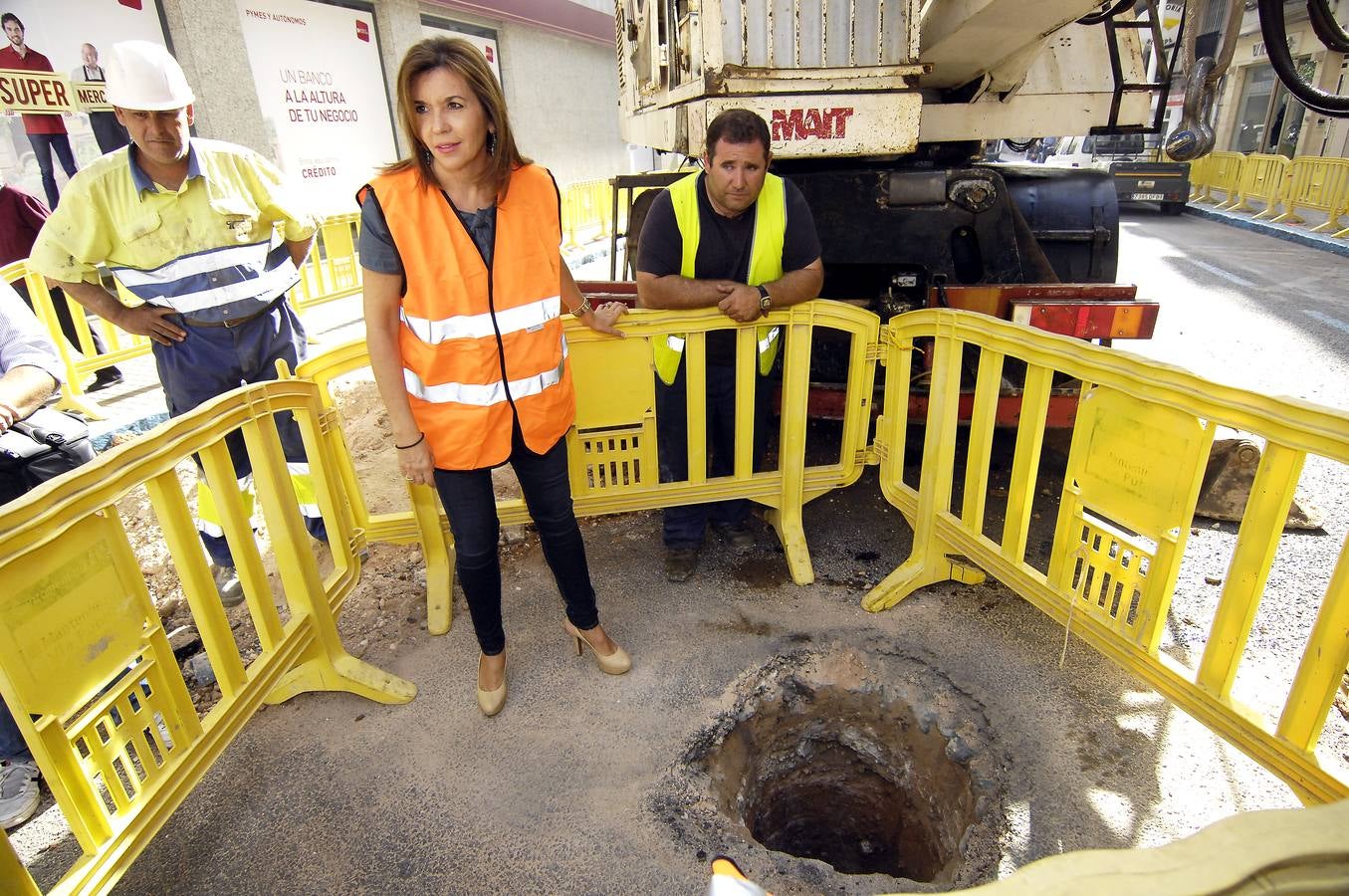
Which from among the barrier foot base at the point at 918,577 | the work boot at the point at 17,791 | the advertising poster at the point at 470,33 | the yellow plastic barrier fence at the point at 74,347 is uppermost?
the advertising poster at the point at 470,33

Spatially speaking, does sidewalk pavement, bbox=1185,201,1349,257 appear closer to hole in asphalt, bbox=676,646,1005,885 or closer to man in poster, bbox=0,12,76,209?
hole in asphalt, bbox=676,646,1005,885

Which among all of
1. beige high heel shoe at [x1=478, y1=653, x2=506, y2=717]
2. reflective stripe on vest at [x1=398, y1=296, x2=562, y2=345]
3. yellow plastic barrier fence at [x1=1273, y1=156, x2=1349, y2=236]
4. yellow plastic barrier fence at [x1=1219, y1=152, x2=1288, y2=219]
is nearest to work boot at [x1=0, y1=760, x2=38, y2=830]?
beige high heel shoe at [x1=478, y1=653, x2=506, y2=717]

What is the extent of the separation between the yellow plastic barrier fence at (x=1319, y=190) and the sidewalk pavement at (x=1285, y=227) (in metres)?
0.25

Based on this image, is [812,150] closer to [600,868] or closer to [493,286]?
[493,286]

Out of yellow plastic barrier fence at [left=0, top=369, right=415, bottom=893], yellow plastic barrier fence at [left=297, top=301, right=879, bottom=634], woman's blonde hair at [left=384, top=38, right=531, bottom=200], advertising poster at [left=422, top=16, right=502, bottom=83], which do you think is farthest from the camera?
advertising poster at [left=422, top=16, right=502, bottom=83]

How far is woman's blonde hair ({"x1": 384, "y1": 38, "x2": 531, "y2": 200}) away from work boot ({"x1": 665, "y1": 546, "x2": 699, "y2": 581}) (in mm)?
1857

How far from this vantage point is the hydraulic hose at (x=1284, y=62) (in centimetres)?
254

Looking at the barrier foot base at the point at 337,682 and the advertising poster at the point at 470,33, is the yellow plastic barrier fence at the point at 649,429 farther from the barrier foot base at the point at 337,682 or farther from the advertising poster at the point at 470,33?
the advertising poster at the point at 470,33

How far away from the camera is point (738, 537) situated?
3.68 m

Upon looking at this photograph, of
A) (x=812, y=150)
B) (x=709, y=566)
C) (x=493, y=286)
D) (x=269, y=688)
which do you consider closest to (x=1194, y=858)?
(x=493, y=286)

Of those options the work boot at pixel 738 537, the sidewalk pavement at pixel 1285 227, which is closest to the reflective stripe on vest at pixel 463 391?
the work boot at pixel 738 537

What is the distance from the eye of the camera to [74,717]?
5.81ft

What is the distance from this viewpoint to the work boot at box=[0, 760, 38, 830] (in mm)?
2299

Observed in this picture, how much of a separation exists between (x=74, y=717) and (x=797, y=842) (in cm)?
232
